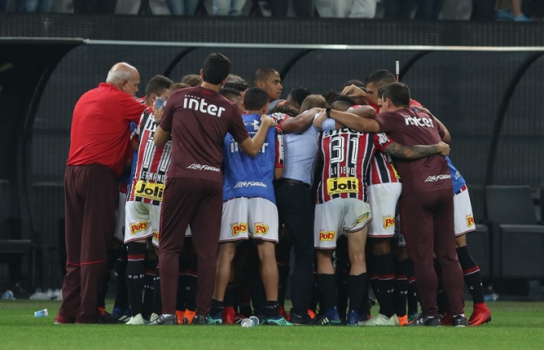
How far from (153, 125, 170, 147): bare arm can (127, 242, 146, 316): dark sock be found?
2.65ft

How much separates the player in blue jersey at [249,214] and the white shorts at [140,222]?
0.51 m

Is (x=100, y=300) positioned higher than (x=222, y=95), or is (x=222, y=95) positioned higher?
(x=222, y=95)

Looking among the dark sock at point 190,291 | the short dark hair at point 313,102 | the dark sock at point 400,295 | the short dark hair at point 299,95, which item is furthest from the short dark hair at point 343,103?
the dark sock at point 190,291

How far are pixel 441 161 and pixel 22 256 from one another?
5.25 m

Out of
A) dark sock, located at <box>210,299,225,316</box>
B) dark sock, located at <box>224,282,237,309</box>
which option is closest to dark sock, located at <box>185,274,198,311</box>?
dark sock, located at <box>210,299,225,316</box>

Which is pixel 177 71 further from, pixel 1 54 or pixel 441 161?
pixel 441 161

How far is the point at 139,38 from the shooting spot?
16562 millimetres

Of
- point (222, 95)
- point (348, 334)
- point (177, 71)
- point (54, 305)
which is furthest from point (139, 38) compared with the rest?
point (348, 334)

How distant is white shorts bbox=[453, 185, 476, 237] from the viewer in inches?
443

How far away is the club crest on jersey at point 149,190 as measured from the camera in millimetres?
10680

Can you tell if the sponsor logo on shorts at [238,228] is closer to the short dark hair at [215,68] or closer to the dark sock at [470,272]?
the short dark hair at [215,68]

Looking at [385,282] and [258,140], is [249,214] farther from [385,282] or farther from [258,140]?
[385,282]

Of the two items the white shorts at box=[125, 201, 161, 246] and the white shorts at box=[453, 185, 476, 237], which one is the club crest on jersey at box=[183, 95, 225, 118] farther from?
the white shorts at box=[453, 185, 476, 237]

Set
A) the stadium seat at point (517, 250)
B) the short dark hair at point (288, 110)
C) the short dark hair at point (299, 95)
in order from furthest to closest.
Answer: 1. the stadium seat at point (517, 250)
2. the short dark hair at point (299, 95)
3. the short dark hair at point (288, 110)
